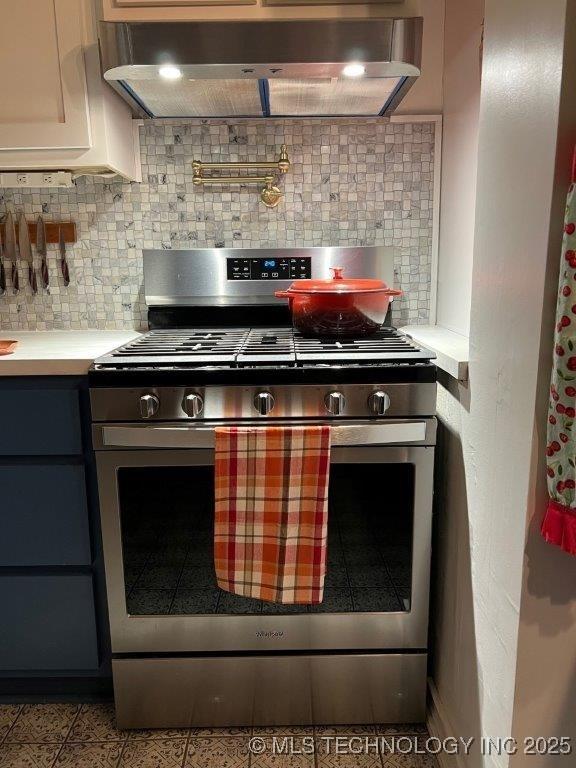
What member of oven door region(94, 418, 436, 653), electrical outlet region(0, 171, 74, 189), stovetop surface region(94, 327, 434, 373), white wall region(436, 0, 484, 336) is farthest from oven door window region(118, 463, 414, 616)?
electrical outlet region(0, 171, 74, 189)

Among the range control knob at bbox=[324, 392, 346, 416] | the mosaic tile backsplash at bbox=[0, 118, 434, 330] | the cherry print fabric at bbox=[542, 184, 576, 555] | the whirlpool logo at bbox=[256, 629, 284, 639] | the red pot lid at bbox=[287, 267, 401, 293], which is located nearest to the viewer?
the cherry print fabric at bbox=[542, 184, 576, 555]

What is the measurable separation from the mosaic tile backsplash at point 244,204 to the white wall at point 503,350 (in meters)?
0.82

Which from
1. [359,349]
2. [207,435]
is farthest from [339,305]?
[207,435]

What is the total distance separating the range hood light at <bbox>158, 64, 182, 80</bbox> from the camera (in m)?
1.37

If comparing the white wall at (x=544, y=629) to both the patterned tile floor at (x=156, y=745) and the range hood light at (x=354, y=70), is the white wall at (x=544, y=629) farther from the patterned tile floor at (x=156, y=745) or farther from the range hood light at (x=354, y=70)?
the range hood light at (x=354, y=70)

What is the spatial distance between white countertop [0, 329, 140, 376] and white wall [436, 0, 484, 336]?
971 millimetres

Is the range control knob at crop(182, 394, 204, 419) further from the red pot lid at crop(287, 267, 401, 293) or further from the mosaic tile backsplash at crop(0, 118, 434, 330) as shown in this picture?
the mosaic tile backsplash at crop(0, 118, 434, 330)

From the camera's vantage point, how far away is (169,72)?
1408 millimetres

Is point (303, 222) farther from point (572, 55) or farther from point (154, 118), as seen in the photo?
point (572, 55)

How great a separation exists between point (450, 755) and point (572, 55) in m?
1.34

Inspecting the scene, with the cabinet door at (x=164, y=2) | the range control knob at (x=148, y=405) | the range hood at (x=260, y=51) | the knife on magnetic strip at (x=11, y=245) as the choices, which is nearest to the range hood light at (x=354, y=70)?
the range hood at (x=260, y=51)

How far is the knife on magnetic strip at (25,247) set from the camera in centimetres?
183

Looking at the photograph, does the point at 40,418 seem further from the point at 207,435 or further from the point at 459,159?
the point at 459,159

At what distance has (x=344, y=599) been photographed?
139 centimetres
